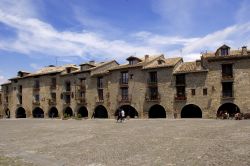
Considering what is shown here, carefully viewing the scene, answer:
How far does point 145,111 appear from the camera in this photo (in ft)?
148

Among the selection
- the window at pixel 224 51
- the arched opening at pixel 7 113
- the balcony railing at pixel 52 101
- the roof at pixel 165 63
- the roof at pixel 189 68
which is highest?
the window at pixel 224 51

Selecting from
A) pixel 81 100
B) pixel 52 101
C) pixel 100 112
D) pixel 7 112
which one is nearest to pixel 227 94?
pixel 100 112

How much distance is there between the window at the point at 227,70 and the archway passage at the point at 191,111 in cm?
614

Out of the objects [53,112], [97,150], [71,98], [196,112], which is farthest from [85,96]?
[97,150]

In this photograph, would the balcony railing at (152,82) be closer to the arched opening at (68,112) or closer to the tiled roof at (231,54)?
the tiled roof at (231,54)

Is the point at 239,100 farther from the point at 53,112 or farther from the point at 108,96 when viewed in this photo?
the point at 53,112

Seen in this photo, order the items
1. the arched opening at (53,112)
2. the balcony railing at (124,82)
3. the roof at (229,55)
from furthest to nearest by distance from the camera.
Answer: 1. the arched opening at (53,112)
2. the balcony railing at (124,82)
3. the roof at (229,55)

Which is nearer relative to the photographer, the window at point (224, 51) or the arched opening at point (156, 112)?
the window at point (224, 51)

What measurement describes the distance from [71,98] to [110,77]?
9.57 metres

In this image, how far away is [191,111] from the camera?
43.9 metres

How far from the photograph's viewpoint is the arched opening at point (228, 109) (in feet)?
131

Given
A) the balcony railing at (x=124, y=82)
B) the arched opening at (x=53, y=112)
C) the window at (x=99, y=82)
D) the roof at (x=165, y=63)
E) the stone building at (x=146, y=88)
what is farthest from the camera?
the arched opening at (x=53, y=112)

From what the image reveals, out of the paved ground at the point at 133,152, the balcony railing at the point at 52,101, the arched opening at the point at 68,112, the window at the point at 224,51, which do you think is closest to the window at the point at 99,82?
the arched opening at the point at 68,112

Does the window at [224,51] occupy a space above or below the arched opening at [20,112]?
above
